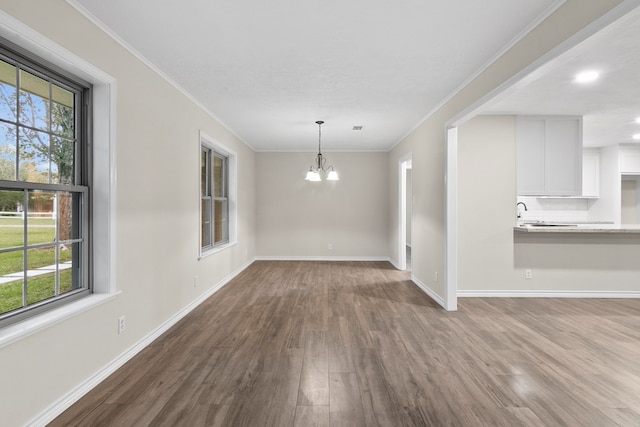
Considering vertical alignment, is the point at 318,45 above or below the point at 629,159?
above

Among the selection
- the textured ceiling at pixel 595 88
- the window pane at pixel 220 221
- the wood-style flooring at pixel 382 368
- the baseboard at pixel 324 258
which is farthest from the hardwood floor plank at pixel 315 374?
the baseboard at pixel 324 258

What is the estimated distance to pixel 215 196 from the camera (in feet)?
18.3

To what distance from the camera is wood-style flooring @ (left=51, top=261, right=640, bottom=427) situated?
206cm

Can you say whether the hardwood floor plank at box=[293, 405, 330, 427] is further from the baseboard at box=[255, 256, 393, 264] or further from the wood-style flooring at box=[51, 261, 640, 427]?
the baseboard at box=[255, 256, 393, 264]

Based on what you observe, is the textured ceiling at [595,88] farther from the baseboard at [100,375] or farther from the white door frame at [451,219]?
the baseboard at [100,375]

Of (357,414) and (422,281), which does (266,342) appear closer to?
(357,414)

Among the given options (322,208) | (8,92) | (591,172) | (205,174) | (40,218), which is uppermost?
(591,172)

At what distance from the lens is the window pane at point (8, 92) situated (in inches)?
73.9

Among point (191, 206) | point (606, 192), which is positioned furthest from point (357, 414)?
point (606, 192)

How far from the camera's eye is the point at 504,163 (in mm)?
4633

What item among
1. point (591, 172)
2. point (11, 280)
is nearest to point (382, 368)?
point (11, 280)

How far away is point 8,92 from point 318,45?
6.84ft

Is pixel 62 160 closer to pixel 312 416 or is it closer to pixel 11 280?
pixel 11 280

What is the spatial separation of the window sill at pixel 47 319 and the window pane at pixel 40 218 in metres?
0.45
